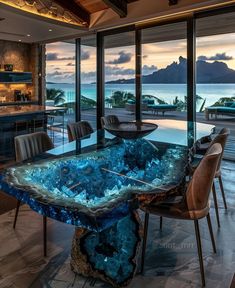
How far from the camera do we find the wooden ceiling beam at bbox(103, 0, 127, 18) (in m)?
5.52

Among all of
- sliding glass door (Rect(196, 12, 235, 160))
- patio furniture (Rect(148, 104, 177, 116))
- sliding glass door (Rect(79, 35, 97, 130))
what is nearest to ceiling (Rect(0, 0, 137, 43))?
sliding glass door (Rect(79, 35, 97, 130))

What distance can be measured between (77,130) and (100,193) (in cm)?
236

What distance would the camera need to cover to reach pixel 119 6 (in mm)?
5758

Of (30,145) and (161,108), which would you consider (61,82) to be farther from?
(30,145)

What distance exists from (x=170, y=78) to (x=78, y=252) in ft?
15.5

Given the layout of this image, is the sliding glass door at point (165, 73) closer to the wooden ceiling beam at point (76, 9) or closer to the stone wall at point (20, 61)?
the wooden ceiling beam at point (76, 9)

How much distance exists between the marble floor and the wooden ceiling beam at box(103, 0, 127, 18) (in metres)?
4.31

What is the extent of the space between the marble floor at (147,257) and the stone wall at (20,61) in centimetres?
622

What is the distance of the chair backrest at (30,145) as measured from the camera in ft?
9.58

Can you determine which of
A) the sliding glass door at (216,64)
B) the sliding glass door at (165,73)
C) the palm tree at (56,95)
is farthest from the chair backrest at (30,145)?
the palm tree at (56,95)

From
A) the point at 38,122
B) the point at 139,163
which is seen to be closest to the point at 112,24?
the point at 38,122

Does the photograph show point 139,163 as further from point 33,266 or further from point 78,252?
point 33,266

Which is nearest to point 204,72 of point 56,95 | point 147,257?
point 147,257

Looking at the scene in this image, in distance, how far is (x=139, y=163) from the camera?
8.82ft
